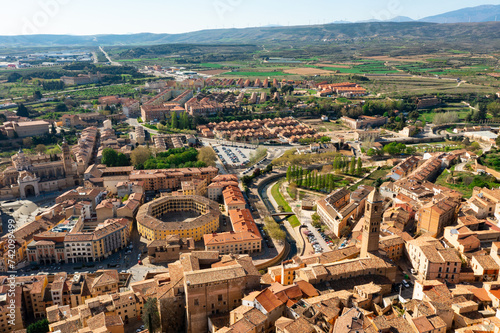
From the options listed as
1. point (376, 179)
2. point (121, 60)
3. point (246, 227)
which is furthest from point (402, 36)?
point (246, 227)

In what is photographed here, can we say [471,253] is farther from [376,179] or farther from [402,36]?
[402,36]

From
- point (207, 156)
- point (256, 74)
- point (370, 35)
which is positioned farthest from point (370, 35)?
point (207, 156)

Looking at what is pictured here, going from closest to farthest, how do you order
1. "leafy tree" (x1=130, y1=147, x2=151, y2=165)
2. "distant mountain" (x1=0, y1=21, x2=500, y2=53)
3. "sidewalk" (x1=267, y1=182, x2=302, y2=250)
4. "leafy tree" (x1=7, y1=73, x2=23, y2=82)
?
"sidewalk" (x1=267, y1=182, x2=302, y2=250)
"leafy tree" (x1=130, y1=147, x2=151, y2=165)
"leafy tree" (x1=7, y1=73, x2=23, y2=82)
"distant mountain" (x1=0, y1=21, x2=500, y2=53)

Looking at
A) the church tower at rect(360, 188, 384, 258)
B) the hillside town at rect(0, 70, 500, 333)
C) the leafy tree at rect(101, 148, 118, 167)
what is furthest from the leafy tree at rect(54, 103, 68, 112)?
the church tower at rect(360, 188, 384, 258)

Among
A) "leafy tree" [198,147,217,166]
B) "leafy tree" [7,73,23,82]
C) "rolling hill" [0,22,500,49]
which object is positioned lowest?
"leafy tree" [198,147,217,166]

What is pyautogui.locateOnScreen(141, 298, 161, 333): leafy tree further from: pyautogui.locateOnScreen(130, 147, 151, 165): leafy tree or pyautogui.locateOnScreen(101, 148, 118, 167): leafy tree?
pyautogui.locateOnScreen(101, 148, 118, 167): leafy tree

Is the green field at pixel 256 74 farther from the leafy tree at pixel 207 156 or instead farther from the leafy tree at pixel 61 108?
the leafy tree at pixel 207 156

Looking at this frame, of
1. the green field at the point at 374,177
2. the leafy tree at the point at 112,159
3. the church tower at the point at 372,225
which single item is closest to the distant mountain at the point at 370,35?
the green field at the point at 374,177
